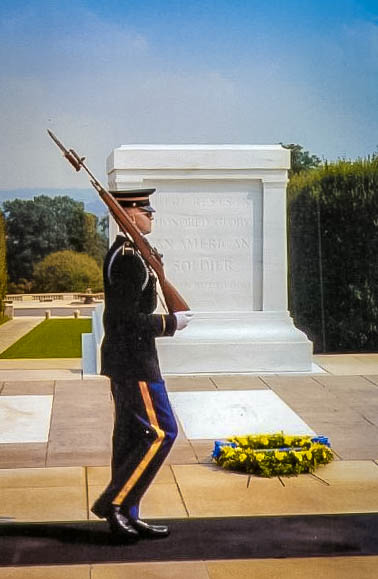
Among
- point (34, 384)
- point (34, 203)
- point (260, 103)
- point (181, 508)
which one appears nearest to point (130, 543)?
point (181, 508)

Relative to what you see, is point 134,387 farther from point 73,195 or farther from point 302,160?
point 302,160

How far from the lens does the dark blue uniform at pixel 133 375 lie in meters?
4.21

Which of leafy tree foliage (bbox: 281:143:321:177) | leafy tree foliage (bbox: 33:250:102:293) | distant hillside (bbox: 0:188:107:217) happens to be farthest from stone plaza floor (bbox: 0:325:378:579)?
leafy tree foliage (bbox: 281:143:321:177)

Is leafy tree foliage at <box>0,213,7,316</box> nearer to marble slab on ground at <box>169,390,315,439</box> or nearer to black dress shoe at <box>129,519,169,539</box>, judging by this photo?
marble slab on ground at <box>169,390,315,439</box>

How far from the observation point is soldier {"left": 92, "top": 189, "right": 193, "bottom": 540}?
4246mm

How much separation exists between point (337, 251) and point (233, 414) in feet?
6.81

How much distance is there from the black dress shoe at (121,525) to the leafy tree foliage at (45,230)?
141 cm

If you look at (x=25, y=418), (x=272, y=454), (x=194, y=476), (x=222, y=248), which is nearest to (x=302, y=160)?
(x=222, y=248)

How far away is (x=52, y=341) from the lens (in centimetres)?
1130

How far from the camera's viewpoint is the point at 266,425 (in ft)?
20.5

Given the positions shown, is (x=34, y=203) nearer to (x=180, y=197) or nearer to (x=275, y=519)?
(x=275, y=519)

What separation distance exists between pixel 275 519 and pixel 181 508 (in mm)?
467

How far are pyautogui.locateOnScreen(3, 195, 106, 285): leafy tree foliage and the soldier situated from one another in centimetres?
82

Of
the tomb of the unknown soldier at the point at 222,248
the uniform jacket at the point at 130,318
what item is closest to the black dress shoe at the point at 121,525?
the uniform jacket at the point at 130,318
